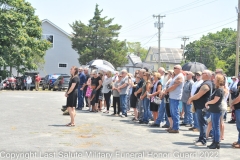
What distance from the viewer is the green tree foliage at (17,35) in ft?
136

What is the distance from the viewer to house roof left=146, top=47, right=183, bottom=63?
410 feet

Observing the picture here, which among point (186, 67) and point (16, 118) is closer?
point (16, 118)

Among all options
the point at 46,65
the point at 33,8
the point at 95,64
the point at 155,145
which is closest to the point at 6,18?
the point at 33,8

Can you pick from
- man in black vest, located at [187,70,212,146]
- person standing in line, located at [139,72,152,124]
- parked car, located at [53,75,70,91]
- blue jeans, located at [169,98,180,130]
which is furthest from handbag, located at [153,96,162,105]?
parked car, located at [53,75,70,91]

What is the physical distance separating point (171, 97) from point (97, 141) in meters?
2.84

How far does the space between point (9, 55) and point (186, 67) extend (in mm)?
28893

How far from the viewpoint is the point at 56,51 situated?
64.2 metres

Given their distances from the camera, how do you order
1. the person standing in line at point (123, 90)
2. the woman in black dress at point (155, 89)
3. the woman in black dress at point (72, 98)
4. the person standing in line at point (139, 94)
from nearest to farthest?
the woman in black dress at point (72, 98) → the woman in black dress at point (155, 89) → the person standing in line at point (139, 94) → the person standing in line at point (123, 90)

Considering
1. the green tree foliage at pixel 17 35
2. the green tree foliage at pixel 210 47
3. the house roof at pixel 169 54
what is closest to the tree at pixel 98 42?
the green tree foliage at pixel 17 35

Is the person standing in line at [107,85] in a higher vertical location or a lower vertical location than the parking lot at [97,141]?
higher

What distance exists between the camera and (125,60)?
63156mm

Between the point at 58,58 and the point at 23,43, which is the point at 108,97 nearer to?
the point at 23,43

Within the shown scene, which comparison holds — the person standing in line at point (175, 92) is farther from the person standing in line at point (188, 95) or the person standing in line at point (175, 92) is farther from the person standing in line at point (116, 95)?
the person standing in line at point (116, 95)

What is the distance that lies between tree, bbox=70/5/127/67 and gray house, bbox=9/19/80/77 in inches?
63.0
